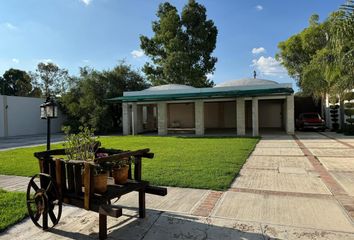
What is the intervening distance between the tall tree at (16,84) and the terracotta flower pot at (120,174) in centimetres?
4386

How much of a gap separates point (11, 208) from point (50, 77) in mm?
41985

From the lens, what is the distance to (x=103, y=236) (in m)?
3.60

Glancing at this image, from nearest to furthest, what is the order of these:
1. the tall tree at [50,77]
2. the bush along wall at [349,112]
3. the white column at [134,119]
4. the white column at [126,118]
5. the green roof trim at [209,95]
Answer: the green roof trim at [209,95] < the bush along wall at [349,112] < the white column at [134,119] < the white column at [126,118] < the tall tree at [50,77]

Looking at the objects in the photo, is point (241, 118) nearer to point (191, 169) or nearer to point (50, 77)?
point (191, 169)

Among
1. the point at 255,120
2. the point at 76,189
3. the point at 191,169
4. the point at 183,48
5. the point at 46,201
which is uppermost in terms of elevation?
the point at 183,48

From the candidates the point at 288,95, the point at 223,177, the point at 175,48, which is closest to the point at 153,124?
the point at 175,48

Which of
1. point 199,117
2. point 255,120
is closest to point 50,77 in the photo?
point 199,117

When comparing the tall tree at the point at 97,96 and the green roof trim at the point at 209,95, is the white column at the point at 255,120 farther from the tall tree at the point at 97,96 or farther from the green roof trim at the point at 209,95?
the tall tree at the point at 97,96

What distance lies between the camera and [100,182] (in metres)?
3.75

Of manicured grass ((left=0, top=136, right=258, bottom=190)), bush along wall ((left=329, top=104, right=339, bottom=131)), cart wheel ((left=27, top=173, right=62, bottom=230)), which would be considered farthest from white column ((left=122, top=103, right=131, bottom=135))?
cart wheel ((left=27, top=173, right=62, bottom=230))

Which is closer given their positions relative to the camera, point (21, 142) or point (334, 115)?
point (21, 142)

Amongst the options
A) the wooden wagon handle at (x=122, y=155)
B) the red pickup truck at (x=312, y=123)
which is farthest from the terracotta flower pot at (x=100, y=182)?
the red pickup truck at (x=312, y=123)

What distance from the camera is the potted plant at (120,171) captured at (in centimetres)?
408

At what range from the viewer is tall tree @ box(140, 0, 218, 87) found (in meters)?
30.0
